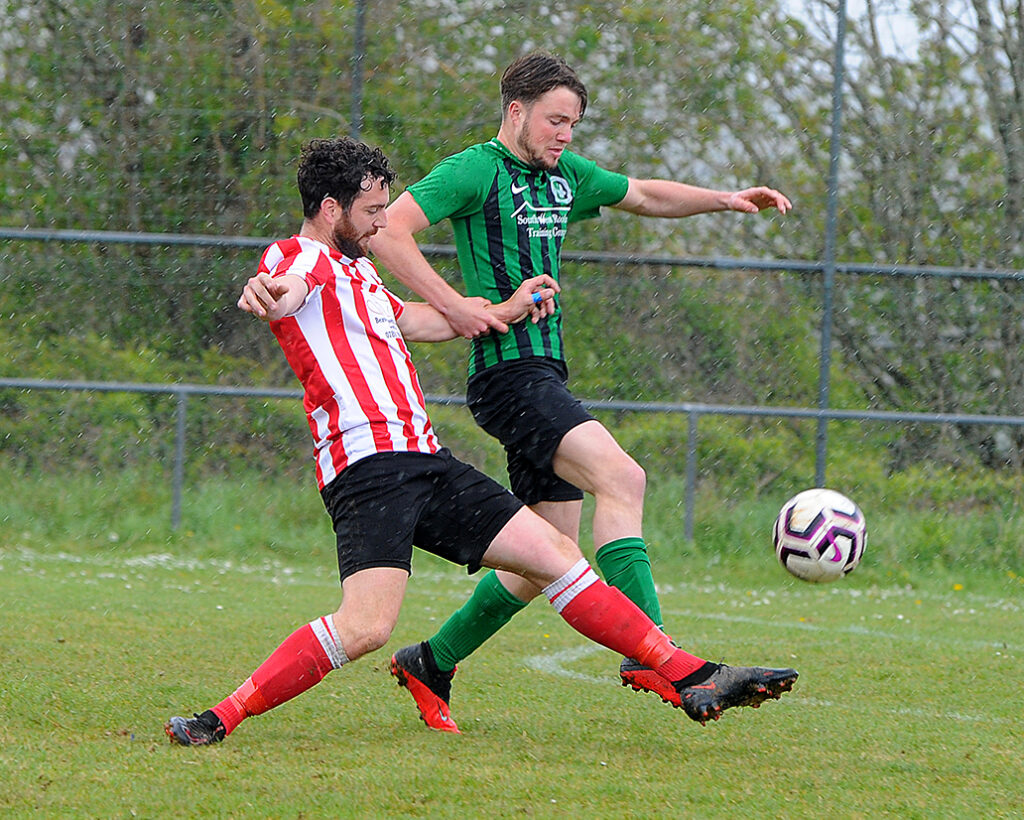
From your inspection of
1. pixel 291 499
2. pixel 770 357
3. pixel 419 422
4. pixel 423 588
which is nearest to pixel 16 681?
Answer: pixel 419 422

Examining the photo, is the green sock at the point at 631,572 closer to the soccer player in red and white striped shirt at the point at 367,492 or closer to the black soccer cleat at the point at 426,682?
the soccer player in red and white striped shirt at the point at 367,492

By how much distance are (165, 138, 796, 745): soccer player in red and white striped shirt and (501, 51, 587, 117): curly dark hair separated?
714 millimetres

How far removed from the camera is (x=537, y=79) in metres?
4.54

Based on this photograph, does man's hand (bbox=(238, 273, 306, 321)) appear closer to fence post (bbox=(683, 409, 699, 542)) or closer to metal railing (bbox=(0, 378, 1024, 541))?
metal railing (bbox=(0, 378, 1024, 541))

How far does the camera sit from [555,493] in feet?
14.8

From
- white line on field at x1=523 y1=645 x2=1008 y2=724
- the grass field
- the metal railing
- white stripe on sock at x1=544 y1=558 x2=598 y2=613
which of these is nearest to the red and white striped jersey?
white stripe on sock at x1=544 y1=558 x2=598 y2=613

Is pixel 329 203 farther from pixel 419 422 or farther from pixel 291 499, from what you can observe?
pixel 291 499

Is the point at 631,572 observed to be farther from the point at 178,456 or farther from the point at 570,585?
the point at 178,456

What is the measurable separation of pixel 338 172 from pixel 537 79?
88 cm

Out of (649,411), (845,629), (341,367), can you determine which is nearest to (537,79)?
(341,367)

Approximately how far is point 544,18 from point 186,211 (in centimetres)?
270

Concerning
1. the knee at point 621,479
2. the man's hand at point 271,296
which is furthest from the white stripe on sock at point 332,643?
the knee at point 621,479

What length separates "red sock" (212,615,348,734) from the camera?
3.81 metres

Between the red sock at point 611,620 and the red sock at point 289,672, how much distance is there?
612mm
